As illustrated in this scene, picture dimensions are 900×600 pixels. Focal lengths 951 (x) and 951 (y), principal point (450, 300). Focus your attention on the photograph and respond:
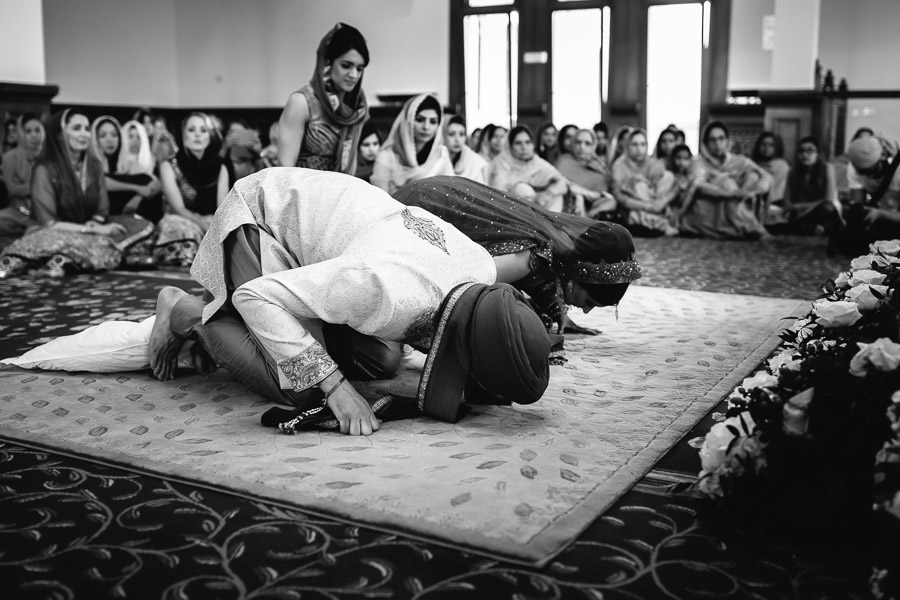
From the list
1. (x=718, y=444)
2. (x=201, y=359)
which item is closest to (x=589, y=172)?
(x=201, y=359)

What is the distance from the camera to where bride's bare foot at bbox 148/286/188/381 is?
2.63m

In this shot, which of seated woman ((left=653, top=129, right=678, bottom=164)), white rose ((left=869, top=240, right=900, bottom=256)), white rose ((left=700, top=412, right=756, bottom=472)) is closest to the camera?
white rose ((left=700, top=412, right=756, bottom=472))

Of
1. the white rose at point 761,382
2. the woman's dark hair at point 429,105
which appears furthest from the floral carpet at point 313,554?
the woman's dark hair at point 429,105

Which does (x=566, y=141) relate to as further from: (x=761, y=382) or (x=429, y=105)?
(x=761, y=382)

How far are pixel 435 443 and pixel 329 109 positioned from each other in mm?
2132

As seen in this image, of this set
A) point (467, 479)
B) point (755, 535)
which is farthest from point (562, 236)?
point (755, 535)

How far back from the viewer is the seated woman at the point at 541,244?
283cm

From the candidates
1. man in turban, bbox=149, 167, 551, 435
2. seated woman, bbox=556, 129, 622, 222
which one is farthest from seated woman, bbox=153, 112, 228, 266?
seated woman, bbox=556, 129, 622, 222

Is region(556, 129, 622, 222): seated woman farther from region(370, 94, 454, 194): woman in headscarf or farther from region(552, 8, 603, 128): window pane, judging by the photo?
region(370, 94, 454, 194): woman in headscarf

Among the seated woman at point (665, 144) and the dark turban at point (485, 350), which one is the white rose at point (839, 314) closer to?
the dark turban at point (485, 350)

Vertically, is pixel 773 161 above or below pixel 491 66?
below

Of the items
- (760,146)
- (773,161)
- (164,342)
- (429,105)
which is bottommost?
(164,342)

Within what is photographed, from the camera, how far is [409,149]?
506 centimetres

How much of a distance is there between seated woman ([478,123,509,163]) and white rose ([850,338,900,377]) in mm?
6628
